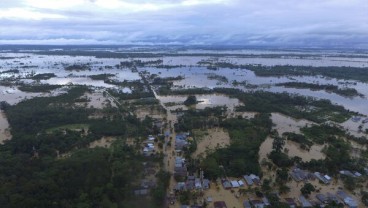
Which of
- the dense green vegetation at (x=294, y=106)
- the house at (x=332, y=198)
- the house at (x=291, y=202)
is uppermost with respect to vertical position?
the dense green vegetation at (x=294, y=106)

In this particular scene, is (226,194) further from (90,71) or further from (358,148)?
(90,71)

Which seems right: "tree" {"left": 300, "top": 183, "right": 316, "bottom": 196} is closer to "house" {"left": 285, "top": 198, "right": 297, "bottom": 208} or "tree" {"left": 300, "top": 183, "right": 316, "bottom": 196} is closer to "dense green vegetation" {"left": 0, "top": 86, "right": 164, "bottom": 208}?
"house" {"left": 285, "top": 198, "right": 297, "bottom": 208}

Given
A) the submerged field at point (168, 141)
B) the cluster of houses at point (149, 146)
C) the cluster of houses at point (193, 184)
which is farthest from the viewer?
the cluster of houses at point (149, 146)

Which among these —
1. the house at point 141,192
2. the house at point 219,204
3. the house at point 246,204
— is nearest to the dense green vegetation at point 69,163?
the house at point 141,192

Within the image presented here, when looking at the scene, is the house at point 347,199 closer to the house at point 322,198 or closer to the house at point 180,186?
the house at point 322,198

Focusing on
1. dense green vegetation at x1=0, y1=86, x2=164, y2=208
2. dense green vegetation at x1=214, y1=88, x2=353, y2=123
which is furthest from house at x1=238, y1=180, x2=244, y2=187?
dense green vegetation at x1=214, y1=88, x2=353, y2=123

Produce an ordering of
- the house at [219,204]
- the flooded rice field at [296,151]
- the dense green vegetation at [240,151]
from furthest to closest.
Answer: the flooded rice field at [296,151] < the dense green vegetation at [240,151] < the house at [219,204]

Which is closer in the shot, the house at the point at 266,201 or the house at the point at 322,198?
the house at the point at 266,201

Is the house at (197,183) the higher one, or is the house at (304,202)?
the house at (197,183)
